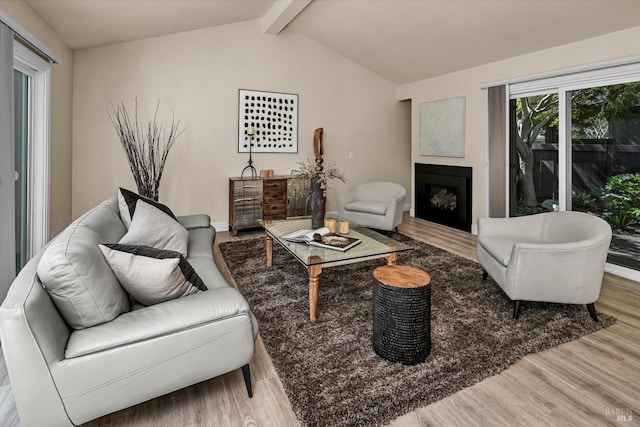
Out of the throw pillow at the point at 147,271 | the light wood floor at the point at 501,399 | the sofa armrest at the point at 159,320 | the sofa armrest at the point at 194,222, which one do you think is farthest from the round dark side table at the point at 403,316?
the sofa armrest at the point at 194,222

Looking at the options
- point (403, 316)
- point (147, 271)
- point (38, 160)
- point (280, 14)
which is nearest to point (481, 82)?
point (280, 14)

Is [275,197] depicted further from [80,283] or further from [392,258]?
[80,283]

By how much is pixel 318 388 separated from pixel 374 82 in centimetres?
552

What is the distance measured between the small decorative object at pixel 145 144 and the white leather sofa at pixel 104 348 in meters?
2.87

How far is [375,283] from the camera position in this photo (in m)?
1.99

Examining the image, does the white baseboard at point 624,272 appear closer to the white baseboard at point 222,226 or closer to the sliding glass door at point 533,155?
the sliding glass door at point 533,155

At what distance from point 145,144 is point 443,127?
14.0 feet

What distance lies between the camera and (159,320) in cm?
144

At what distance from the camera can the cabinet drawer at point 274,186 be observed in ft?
16.3

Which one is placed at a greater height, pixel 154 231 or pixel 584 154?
pixel 584 154

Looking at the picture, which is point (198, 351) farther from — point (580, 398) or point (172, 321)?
point (580, 398)

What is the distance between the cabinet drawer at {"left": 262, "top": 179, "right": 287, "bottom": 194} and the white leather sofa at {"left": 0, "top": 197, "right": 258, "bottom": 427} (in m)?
3.34

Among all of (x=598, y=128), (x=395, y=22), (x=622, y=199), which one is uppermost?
(x=395, y=22)

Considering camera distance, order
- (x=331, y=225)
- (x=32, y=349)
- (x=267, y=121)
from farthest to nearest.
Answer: (x=267, y=121), (x=331, y=225), (x=32, y=349)
